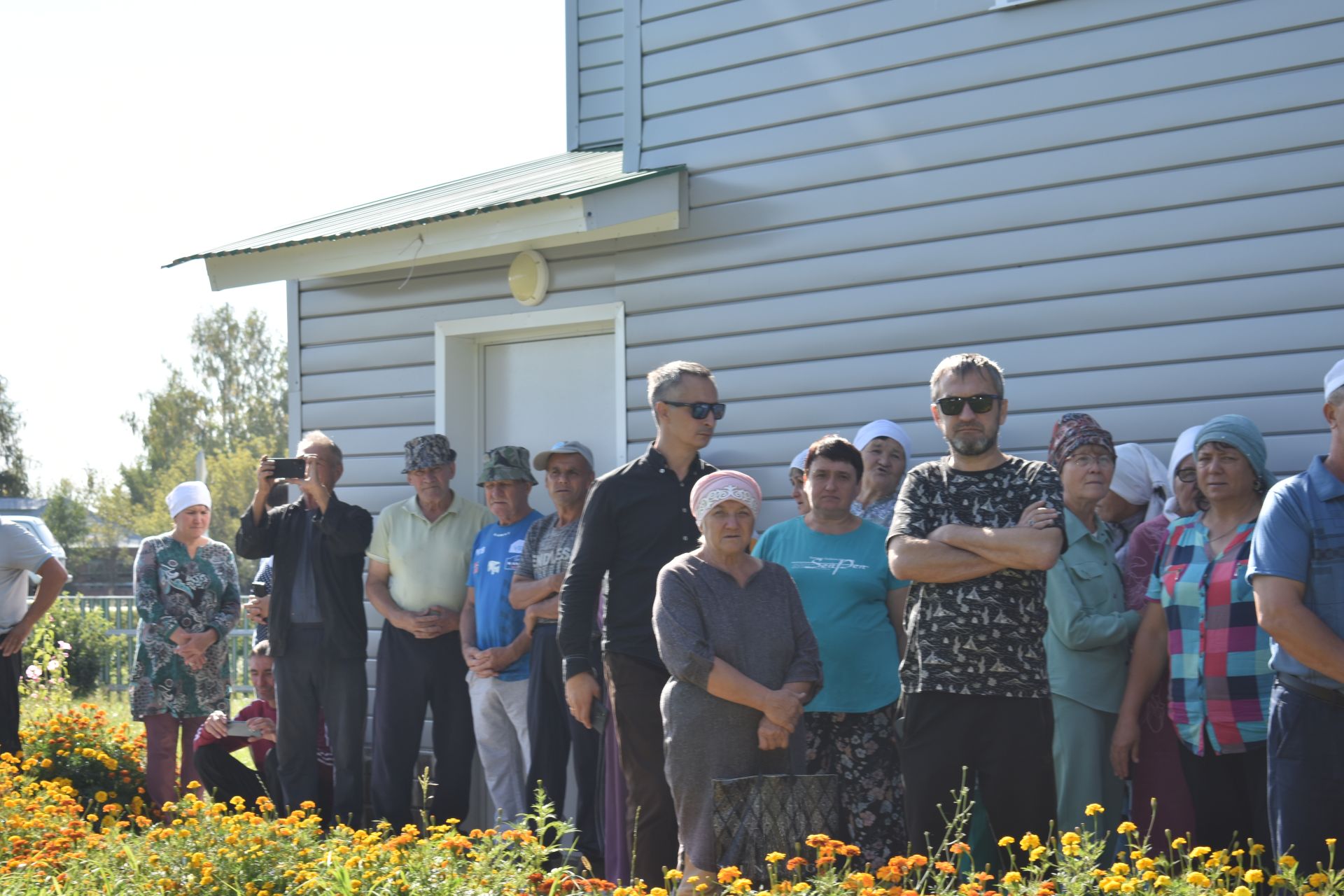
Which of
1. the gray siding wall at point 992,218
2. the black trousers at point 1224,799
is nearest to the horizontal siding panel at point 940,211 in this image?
the gray siding wall at point 992,218

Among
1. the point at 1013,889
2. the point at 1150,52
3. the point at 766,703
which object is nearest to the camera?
the point at 1013,889

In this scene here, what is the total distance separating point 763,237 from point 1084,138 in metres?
1.51

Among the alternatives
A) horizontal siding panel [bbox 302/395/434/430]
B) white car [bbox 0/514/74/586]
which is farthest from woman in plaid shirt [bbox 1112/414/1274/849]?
white car [bbox 0/514/74/586]

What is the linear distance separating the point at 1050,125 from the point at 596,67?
10.2 ft

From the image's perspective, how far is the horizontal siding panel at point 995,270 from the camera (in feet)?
16.1

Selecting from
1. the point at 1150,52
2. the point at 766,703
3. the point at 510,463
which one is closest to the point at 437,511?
the point at 510,463

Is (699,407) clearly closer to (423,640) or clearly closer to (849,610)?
(849,610)

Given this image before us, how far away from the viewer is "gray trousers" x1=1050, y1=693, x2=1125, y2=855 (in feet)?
15.0

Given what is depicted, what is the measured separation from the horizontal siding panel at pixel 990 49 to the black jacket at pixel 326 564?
2.60 metres

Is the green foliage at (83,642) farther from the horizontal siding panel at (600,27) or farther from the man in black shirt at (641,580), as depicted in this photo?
the man in black shirt at (641,580)

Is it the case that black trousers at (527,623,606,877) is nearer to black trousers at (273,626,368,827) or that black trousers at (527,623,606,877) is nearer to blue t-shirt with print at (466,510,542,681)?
blue t-shirt with print at (466,510,542,681)

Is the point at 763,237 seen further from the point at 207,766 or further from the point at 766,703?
the point at 207,766

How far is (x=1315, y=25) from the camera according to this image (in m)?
4.83

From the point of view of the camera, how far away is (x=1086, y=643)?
4.58 meters
